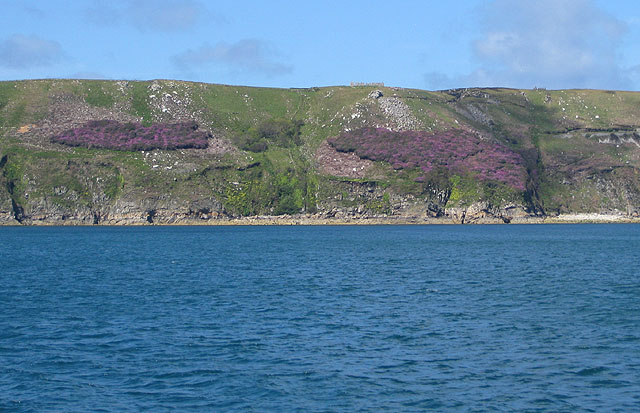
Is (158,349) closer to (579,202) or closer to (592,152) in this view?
(579,202)

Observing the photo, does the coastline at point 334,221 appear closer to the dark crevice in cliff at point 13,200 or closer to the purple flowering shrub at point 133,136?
the dark crevice in cliff at point 13,200

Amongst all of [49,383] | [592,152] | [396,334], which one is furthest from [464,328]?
[592,152]

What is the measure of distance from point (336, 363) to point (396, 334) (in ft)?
19.4

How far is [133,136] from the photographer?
151375mm

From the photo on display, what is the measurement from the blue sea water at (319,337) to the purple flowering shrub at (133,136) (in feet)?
287

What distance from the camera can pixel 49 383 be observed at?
23.5 meters

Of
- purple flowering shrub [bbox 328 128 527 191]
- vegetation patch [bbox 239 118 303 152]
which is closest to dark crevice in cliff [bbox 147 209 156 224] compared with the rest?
vegetation patch [bbox 239 118 303 152]

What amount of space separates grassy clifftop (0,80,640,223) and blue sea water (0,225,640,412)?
2965 inches

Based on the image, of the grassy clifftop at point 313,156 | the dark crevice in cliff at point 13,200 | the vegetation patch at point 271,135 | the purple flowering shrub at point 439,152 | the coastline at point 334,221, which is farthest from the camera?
the vegetation patch at point 271,135

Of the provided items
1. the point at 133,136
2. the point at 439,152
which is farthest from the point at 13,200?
the point at 439,152

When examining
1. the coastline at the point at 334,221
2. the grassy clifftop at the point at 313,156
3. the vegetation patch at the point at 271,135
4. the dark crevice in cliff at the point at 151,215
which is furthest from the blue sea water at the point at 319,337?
the vegetation patch at the point at 271,135

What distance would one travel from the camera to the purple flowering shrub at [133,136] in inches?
5778

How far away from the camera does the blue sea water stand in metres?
22.3

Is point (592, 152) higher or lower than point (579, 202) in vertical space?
higher
